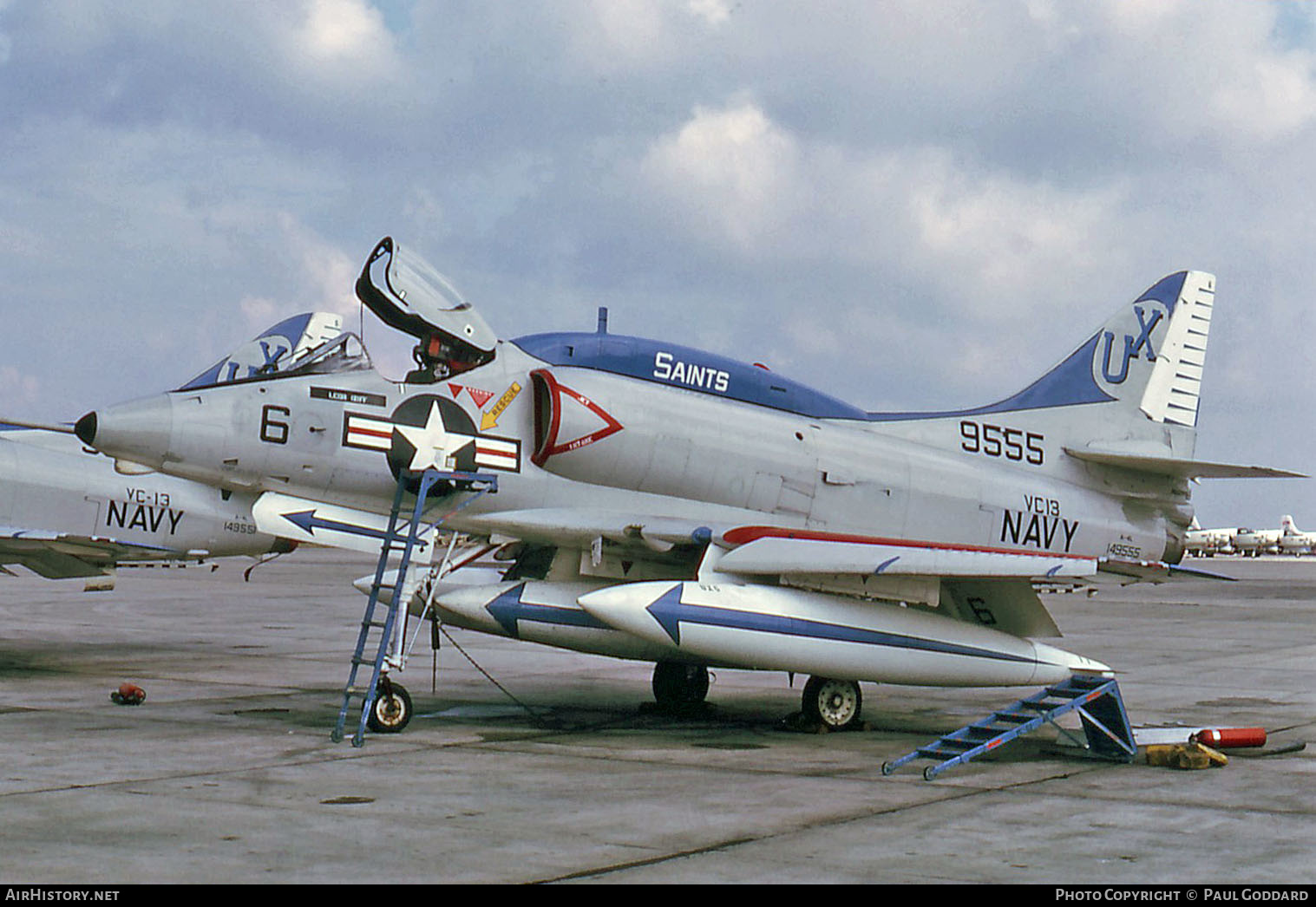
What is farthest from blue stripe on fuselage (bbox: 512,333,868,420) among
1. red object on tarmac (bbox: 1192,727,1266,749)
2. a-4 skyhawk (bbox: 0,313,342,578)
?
a-4 skyhawk (bbox: 0,313,342,578)

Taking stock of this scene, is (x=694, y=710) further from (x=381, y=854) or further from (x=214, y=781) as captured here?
(x=381, y=854)

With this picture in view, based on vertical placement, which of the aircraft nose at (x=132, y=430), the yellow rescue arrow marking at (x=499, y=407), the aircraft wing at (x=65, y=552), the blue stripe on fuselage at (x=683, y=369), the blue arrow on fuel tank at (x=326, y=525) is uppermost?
the blue stripe on fuselage at (x=683, y=369)

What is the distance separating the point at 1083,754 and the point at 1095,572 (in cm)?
148

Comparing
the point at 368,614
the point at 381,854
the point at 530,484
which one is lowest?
the point at 381,854

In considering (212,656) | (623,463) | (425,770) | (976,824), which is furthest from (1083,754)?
(212,656)

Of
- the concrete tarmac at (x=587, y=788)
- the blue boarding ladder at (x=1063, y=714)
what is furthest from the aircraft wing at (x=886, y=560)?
the concrete tarmac at (x=587, y=788)

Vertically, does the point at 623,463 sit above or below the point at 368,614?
above

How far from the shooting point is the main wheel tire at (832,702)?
12.8 m

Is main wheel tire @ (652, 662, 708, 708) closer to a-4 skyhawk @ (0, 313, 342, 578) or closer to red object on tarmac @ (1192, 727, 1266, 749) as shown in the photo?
red object on tarmac @ (1192, 727, 1266, 749)

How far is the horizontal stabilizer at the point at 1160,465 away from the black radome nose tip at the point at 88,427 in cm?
943

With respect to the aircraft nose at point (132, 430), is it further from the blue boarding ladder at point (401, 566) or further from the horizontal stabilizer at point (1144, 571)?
the horizontal stabilizer at point (1144, 571)

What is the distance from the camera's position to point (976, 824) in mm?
8203

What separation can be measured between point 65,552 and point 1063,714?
38.3 ft
